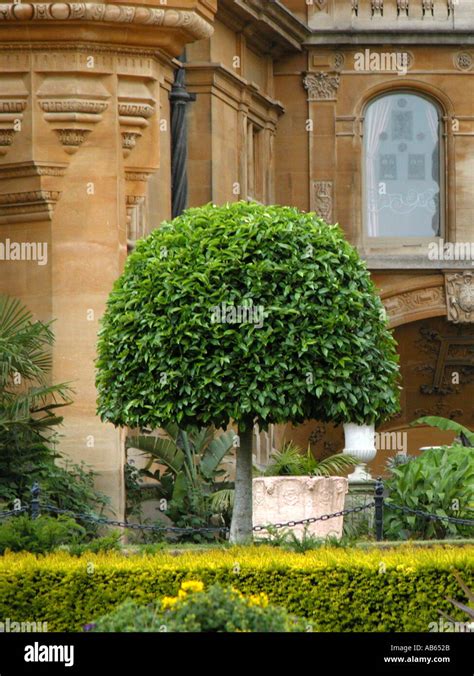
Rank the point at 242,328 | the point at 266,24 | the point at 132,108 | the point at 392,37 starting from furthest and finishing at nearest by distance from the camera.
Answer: the point at 392,37, the point at 266,24, the point at 132,108, the point at 242,328

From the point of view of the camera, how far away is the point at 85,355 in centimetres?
2052

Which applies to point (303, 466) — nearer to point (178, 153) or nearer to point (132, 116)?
point (178, 153)

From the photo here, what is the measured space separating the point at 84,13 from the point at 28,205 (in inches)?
84.3

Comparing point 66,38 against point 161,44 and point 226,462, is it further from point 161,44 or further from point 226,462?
point 226,462

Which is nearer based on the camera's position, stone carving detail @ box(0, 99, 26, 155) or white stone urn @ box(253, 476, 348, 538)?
white stone urn @ box(253, 476, 348, 538)

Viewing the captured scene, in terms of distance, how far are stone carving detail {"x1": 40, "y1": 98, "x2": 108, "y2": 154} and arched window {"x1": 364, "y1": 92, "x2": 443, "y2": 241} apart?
1768 centimetres

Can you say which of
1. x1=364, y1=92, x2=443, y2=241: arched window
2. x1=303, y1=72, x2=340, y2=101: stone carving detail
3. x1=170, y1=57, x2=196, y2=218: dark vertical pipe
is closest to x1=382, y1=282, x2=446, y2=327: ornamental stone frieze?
x1=364, y1=92, x2=443, y2=241: arched window

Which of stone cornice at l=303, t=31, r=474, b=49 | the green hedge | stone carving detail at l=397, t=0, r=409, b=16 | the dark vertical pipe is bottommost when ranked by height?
the green hedge

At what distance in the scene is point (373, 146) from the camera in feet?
125

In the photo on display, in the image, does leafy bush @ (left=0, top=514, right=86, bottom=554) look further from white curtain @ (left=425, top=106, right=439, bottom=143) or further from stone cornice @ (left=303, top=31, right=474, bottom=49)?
white curtain @ (left=425, top=106, right=439, bottom=143)

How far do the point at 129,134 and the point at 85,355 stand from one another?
2.41 m

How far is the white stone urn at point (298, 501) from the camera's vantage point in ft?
65.7

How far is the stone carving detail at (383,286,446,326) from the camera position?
36.9 m

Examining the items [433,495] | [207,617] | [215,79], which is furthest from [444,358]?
[207,617]
